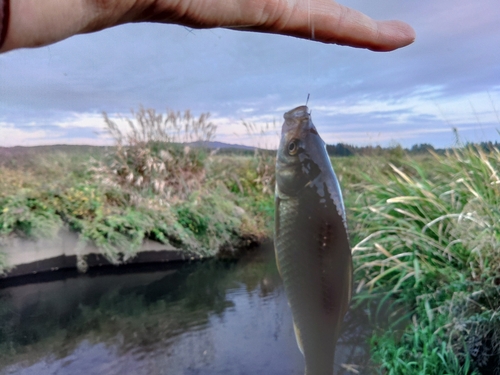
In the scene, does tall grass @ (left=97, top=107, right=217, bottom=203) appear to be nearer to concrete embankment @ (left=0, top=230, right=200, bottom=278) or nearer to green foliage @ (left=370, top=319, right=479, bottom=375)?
concrete embankment @ (left=0, top=230, right=200, bottom=278)

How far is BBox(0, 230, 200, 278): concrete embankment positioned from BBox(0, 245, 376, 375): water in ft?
0.25

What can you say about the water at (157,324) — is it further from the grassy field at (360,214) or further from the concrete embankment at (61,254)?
the grassy field at (360,214)

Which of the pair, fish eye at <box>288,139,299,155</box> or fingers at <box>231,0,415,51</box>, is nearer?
fish eye at <box>288,139,299,155</box>

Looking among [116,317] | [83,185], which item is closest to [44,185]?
[83,185]

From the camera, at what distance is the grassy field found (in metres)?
1.39

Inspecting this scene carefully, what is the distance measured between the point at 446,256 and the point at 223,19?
56.4 inches

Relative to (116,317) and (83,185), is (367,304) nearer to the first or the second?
(116,317)

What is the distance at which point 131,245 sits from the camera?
8.77 ft

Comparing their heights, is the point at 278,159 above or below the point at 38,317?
above

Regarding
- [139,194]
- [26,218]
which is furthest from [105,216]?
[26,218]

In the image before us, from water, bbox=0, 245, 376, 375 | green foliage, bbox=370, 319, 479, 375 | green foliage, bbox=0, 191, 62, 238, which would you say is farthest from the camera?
green foliage, bbox=0, 191, 62, 238

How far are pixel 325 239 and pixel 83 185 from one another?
2.81 metres

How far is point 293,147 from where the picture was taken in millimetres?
387

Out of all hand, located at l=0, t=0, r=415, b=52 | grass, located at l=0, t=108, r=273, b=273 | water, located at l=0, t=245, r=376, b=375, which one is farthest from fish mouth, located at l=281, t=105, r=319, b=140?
grass, located at l=0, t=108, r=273, b=273
